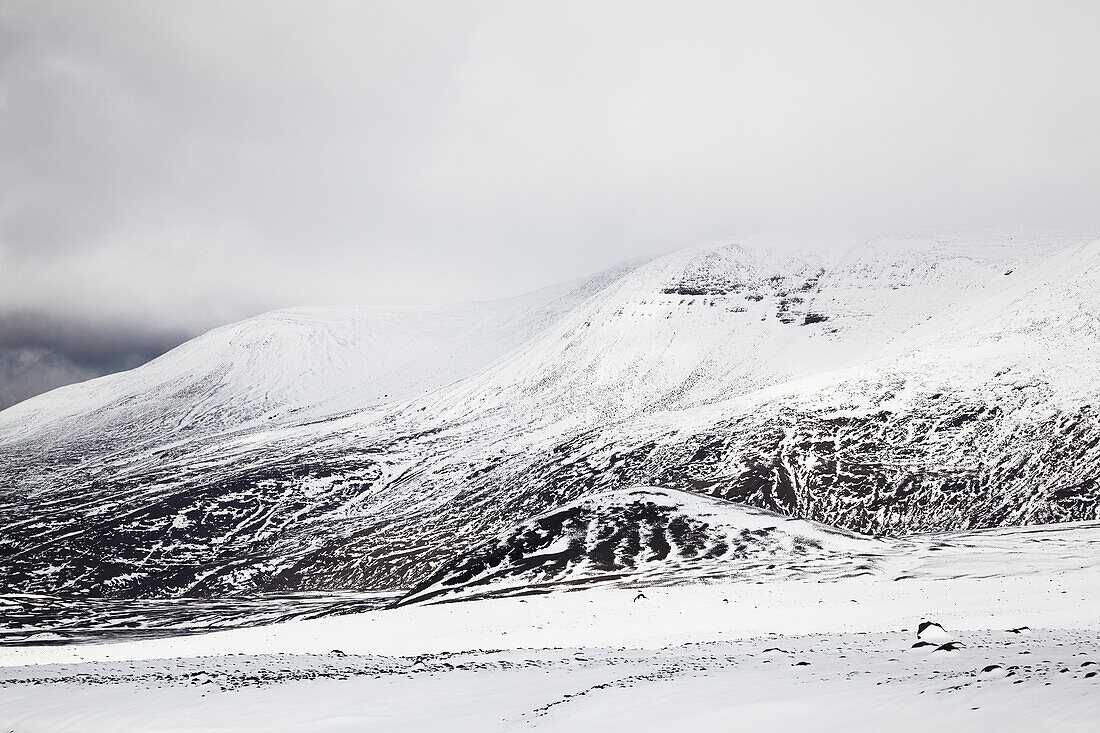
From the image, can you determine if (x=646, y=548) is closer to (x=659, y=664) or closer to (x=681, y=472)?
(x=659, y=664)

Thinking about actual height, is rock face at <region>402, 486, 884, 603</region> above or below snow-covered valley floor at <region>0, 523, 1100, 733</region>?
below

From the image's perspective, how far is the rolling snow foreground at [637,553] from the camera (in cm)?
1844

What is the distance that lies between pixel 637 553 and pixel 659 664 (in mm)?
38926

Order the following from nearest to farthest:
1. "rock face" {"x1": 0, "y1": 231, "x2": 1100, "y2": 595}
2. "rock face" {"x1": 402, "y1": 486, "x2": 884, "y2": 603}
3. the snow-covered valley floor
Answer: the snow-covered valley floor
"rock face" {"x1": 402, "y1": 486, "x2": 884, "y2": 603}
"rock face" {"x1": 0, "y1": 231, "x2": 1100, "y2": 595}

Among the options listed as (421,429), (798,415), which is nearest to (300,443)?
(421,429)

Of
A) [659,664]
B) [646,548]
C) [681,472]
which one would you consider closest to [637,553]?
[646,548]

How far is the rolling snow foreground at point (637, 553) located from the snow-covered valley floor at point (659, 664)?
0.62 ft

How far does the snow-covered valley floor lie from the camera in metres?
14.1

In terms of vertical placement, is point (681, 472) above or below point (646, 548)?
above

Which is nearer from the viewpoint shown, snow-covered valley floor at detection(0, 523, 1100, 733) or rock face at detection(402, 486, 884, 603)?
snow-covered valley floor at detection(0, 523, 1100, 733)

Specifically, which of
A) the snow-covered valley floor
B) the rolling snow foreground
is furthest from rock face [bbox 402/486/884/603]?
the snow-covered valley floor

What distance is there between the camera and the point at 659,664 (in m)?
24.8

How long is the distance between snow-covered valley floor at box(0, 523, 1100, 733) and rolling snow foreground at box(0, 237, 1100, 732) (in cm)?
19

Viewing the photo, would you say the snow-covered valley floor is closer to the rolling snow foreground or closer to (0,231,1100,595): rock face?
the rolling snow foreground
